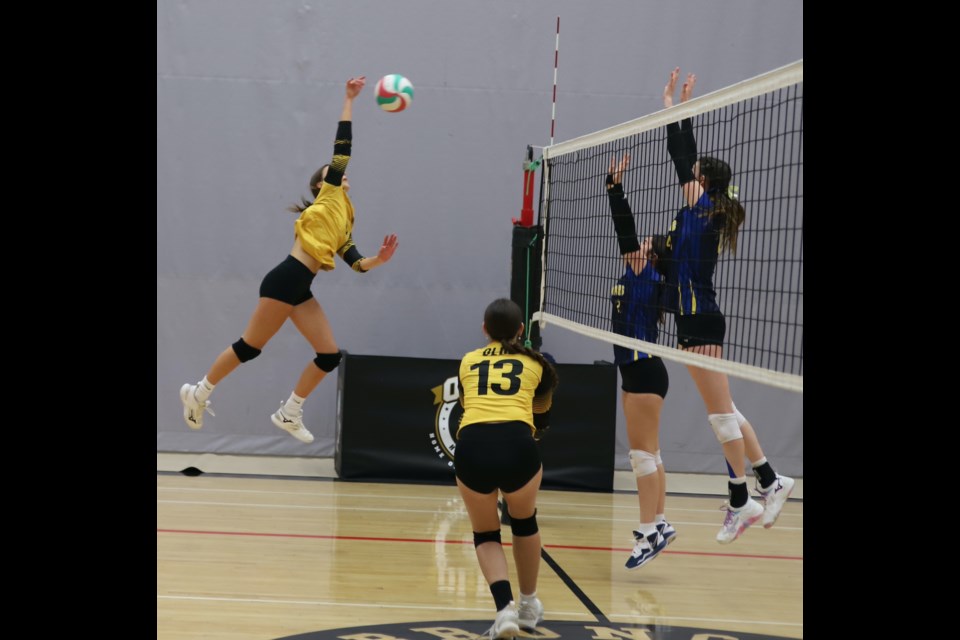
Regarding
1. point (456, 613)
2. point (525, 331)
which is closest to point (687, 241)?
point (525, 331)

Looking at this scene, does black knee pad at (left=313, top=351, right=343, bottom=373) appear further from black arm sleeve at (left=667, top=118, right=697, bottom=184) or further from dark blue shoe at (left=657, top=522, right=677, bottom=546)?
black arm sleeve at (left=667, top=118, right=697, bottom=184)

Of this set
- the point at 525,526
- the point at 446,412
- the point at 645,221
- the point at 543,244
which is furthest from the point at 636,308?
the point at 446,412

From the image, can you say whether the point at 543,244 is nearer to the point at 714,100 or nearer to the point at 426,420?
the point at 714,100

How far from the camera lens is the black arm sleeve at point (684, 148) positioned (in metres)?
5.10

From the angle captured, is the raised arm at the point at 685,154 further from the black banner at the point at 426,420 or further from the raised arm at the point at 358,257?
the black banner at the point at 426,420

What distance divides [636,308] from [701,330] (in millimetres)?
733

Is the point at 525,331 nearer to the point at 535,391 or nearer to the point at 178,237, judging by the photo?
the point at 535,391

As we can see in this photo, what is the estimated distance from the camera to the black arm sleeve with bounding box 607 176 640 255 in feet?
18.7

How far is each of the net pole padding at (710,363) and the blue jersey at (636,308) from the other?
255 mm

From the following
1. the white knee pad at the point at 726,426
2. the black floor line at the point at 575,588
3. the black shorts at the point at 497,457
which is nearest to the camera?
the black shorts at the point at 497,457

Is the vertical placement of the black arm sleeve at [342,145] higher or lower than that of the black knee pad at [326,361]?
higher

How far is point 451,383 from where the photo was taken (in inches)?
336

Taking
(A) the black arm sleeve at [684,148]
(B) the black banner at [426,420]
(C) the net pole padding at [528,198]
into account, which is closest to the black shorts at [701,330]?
(A) the black arm sleeve at [684,148]

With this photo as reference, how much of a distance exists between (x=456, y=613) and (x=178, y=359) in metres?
5.54
